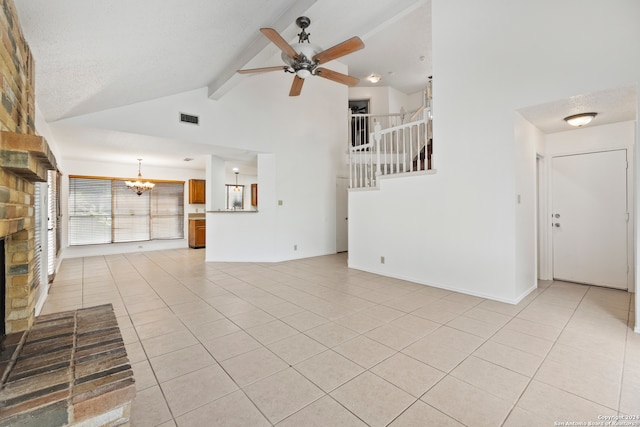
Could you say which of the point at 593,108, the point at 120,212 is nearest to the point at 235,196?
the point at 120,212

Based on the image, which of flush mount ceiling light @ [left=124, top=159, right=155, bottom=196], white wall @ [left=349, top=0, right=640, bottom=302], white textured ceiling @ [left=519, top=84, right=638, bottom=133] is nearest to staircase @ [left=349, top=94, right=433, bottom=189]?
white wall @ [left=349, top=0, right=640, bottom=302]

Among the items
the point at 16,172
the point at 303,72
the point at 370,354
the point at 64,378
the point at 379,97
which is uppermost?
the point at 379,97

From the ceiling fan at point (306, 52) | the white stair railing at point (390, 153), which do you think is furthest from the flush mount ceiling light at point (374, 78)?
the ceiling fan at point (306, 52)

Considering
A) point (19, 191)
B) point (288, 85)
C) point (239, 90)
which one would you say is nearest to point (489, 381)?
point (19, 191)

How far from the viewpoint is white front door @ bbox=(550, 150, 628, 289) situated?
3822 mm

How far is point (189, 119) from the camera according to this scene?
15.9 ft

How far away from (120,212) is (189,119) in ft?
13.9

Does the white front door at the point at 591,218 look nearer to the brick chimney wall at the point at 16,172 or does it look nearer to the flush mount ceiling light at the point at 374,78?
the flush mount ceiling light at the point at 374,78

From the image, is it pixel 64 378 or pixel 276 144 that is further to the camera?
pixel 276 144

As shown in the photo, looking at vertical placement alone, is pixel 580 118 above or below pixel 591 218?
above

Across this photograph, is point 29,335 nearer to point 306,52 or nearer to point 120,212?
point 306,52

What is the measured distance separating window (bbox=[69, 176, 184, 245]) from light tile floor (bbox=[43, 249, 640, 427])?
3.50 meters

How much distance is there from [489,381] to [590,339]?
1.36 m

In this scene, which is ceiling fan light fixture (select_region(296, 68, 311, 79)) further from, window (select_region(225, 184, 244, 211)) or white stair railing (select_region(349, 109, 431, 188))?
window (select_region(225, 184, 244, 211))
